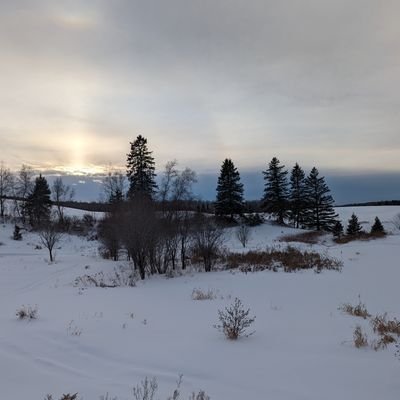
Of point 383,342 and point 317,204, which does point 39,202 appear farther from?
point 383,342

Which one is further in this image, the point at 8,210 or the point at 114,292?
the point at 8,210

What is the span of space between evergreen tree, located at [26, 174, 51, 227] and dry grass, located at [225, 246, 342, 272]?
40.5 m

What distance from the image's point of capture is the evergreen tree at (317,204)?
51500 millimetres

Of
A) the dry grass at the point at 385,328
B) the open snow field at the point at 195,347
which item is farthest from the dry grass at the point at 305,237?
the dry grass at the point at 385,328

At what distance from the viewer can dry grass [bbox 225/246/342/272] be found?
16422 millimetres

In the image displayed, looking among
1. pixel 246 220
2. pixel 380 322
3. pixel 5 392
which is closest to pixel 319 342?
pixel 380 322

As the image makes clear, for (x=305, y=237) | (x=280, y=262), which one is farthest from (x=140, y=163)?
(x=280, y=262)

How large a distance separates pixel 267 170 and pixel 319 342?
45.6 metres

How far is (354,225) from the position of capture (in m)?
48.8

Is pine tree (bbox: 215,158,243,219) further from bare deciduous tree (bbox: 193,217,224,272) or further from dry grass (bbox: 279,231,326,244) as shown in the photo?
bare deciduous tree (bbox: 193,217,224,272)

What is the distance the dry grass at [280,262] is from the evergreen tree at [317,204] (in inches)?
1252

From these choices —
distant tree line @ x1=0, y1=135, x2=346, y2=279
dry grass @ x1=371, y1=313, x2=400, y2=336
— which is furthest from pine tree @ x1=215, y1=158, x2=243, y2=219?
dry grass @ x1=371, y1=313, x2=400, y2=336

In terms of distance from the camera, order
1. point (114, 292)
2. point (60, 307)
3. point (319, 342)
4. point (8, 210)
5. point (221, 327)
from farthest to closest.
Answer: point (8, 210)
point (114, 292)
point (60, 307)
point (221, 327)
point (319, 342)

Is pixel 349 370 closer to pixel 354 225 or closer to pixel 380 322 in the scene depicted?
pixel 380 322
